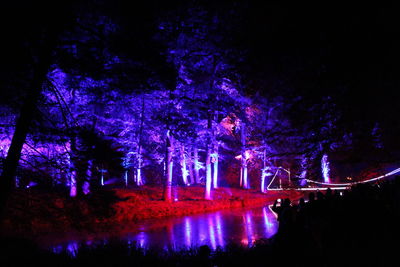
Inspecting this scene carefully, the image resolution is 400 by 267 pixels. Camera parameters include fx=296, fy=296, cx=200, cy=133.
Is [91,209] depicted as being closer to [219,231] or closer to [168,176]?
[168,176]

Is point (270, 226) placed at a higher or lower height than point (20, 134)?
lower

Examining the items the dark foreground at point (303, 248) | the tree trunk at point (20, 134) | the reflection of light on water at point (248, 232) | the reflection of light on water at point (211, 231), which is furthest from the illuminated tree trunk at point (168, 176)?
the tree trunk at point (20, 134)

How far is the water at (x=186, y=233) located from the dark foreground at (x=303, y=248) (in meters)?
3.04

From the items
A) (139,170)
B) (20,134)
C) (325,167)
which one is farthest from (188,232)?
(325,167)

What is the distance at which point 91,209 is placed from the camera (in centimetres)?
1598

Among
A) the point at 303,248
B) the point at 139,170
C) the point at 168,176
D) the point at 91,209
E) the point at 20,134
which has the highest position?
the point at 20,134

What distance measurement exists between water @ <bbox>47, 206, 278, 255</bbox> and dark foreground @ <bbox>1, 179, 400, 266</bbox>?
3037mm

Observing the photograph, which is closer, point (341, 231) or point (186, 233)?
point (341, 231)

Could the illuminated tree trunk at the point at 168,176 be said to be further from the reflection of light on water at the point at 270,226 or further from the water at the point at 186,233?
the reflection of light on water at the point at 270,226

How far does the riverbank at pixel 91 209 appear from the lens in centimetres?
1300

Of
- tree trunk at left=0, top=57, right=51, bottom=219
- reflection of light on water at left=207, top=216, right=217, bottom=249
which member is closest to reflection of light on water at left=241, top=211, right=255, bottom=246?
reflection of light on water at left=207, top=216, right=217, bottom=249

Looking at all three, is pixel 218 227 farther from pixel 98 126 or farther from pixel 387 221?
pixel 98 126

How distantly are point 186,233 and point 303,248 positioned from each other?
881 cm

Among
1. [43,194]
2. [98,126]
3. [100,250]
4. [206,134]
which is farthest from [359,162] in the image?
[100,250]
